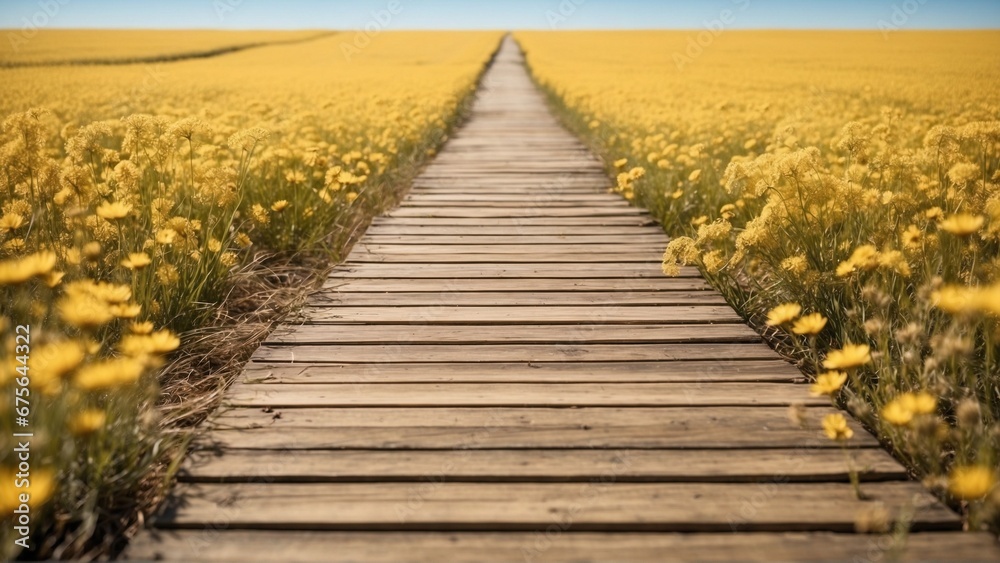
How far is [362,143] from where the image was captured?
6496 mm

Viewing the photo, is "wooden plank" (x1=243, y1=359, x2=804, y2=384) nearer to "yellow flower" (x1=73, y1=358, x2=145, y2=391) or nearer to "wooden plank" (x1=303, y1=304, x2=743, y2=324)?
"wooden plank" (x1=303, y1=304, x2=743, y2=324)

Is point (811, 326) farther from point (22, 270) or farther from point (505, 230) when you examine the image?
point (505, 230)

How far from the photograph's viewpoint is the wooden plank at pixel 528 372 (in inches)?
81.8

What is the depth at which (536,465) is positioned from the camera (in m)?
1.60

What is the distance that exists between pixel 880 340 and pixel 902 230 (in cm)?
97

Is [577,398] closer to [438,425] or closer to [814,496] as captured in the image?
[438,425]

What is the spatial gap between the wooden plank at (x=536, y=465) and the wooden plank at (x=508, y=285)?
1333 mm

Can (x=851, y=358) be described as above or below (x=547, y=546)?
above

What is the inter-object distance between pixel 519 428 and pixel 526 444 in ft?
0.28

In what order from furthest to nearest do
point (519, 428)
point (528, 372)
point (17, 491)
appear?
point (528, 372), point (519, 428), point (17, 491)

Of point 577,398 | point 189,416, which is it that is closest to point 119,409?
point 189,416

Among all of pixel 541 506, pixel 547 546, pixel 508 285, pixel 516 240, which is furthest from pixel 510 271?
pixel 547 546

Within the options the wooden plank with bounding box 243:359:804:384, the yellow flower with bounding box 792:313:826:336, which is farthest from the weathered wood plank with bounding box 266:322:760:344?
the yellow flower with bounding box 792:313:826:336

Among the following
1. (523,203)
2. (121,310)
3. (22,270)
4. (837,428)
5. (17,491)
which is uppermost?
(22,270)
